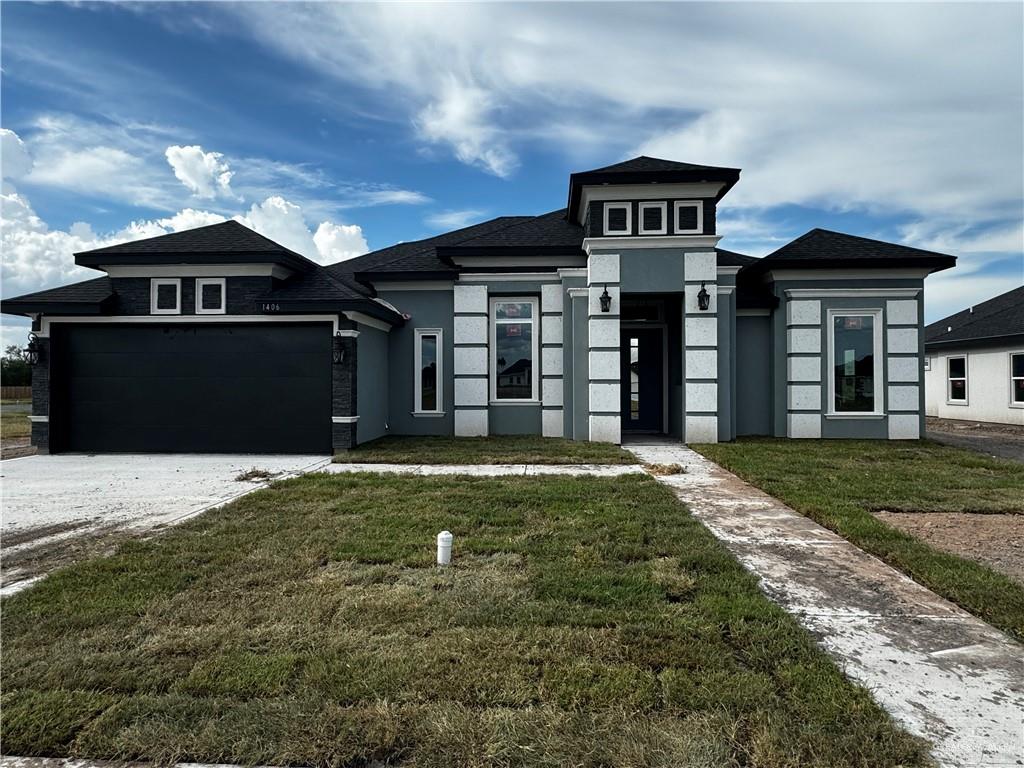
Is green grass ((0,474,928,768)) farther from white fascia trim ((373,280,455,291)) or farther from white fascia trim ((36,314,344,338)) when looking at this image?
white fascia trim ((373,280,455,291))

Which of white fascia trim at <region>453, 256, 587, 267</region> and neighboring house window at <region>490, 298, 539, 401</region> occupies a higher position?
white fascia trim at <region>453, 256, 587, 267</region>

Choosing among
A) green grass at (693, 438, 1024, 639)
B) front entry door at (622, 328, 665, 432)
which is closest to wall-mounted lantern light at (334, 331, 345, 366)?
front entry door at (622, 328, 665, 432)

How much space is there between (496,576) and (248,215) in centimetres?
1696

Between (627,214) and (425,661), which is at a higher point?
(627,214)

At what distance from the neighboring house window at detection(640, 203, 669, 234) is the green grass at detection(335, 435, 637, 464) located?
472cm

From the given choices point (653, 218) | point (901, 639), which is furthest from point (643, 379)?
point (901, 639)

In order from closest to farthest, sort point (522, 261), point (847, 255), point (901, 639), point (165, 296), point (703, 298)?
point (901, 639), point (165, 296), point (703, 298), point (847, 255), point (522, 261)

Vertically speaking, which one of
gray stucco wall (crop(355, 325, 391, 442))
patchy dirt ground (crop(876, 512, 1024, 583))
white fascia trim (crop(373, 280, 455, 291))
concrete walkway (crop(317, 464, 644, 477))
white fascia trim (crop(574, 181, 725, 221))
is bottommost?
patchy dirt ground (crop(876, 512, 1024, 583))

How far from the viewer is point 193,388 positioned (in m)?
10.4

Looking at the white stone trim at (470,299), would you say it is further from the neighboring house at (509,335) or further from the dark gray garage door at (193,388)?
the dark gray garage door at (193,388)

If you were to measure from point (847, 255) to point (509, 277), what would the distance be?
25.6 ft

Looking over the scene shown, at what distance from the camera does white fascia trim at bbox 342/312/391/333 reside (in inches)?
404

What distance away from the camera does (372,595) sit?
3.48 metres

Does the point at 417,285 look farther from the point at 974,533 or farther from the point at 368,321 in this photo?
the point at 974,533
